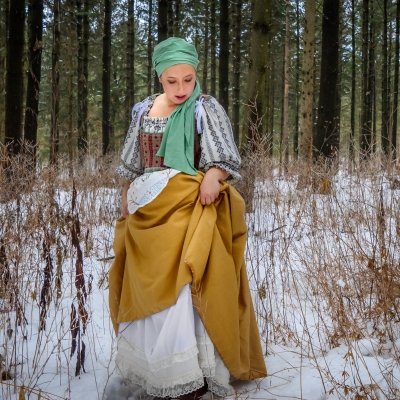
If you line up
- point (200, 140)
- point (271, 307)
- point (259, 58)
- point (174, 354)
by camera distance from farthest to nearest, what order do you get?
1. point (259, 58)
2. point (271, 307)
3. point (200, 140)
4. point (174, 354)

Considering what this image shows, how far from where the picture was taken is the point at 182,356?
1791 mm

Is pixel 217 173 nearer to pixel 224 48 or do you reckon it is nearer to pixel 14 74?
pixel 14 74

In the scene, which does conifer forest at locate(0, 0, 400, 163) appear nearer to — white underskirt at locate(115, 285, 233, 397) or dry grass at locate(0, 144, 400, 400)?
dry grass at locate(0, 144, 400, 400)

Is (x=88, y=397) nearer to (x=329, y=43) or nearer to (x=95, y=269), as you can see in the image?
(x=95, y=269)

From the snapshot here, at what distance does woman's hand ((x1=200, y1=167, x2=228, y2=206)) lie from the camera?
1.94 m

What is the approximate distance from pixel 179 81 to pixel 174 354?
114 centimetres

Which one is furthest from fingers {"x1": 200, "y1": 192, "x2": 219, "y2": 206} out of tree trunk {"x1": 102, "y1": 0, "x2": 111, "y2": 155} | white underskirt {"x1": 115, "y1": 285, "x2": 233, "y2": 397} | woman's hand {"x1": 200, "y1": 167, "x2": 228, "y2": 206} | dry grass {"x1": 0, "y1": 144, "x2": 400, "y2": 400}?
tree trunk {"x1": 102, "y1": 0, "x2": 111, "y2": 155}

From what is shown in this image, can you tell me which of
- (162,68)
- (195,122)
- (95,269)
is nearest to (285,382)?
(195,122)

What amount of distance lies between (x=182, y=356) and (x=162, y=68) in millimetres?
1206

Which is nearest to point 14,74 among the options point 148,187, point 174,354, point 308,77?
point 308,77

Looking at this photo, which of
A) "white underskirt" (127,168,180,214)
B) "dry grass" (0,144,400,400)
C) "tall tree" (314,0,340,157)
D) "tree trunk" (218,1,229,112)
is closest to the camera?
"white underskirt" (127,168,180,214)

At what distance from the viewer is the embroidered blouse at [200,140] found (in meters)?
2.00

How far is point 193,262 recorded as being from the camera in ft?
5.97

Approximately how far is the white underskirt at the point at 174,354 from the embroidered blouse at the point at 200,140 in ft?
1.87
